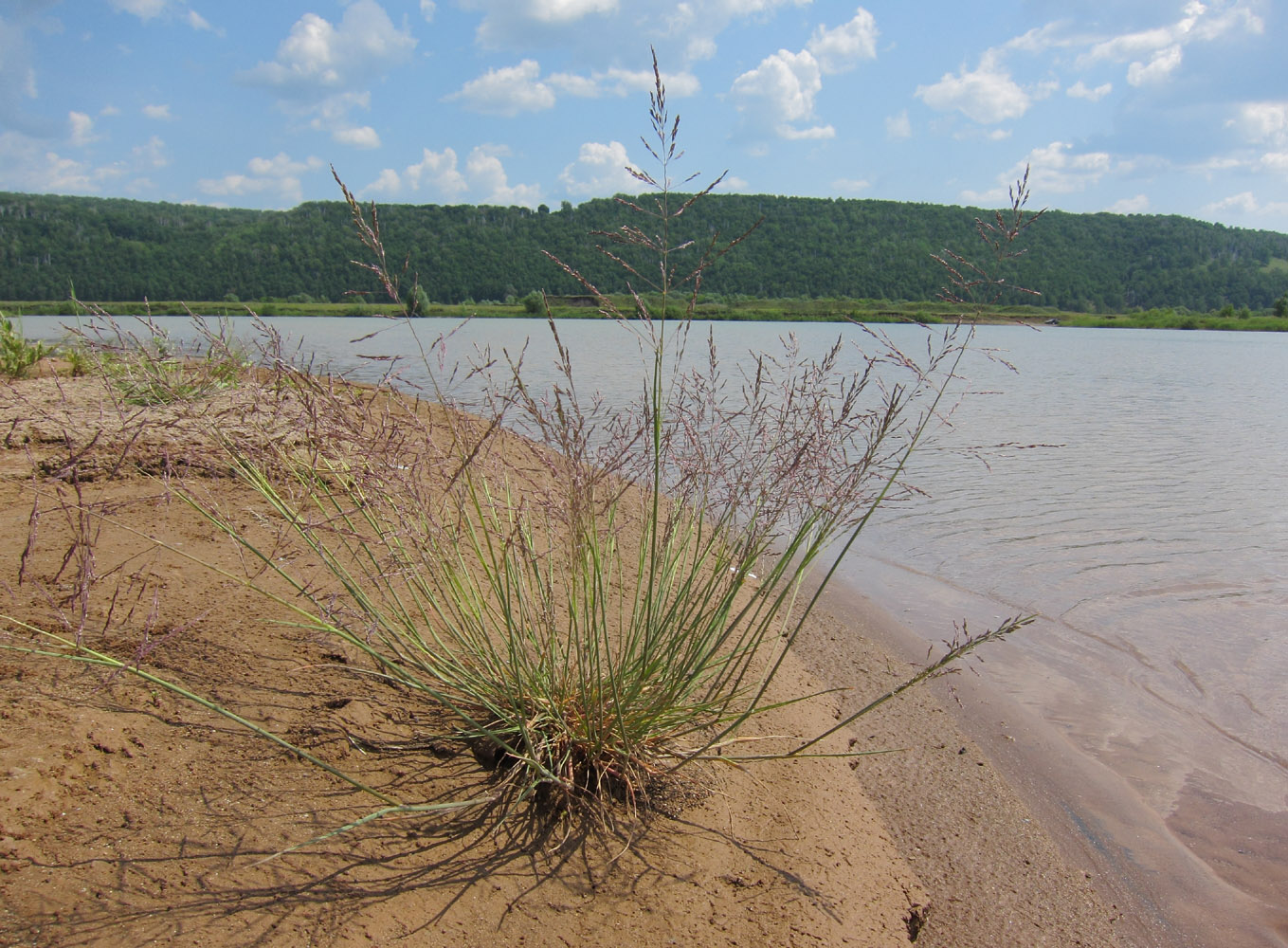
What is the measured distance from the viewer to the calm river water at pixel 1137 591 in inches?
123

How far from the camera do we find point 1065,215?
239 ft

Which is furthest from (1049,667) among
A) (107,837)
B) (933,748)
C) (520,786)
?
(107,837)

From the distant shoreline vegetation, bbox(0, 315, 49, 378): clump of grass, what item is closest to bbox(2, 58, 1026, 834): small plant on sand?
bbox(0, 315, 49, 378): clump of grass

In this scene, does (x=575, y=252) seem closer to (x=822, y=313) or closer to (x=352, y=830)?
(x=822, y=313)

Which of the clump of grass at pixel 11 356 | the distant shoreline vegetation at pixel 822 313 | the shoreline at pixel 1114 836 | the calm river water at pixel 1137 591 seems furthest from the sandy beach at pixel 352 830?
the distant shoreline vegetation at pixel 822 313

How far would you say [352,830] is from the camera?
184cm

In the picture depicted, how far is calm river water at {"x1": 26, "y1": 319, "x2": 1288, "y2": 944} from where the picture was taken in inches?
123

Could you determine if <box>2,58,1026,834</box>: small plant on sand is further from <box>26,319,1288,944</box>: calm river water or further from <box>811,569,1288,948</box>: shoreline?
<box>811,569,1288,948</box>: shoreline

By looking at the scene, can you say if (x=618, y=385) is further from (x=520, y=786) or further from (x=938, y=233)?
(x=938, y=233)

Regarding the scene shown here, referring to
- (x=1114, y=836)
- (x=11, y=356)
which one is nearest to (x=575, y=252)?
(x=11, y=356)

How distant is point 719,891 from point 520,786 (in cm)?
60

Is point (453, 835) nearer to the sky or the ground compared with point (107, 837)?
nearer to the ground

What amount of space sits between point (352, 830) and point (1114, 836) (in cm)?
258

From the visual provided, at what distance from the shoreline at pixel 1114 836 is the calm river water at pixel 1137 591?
0.03 m
